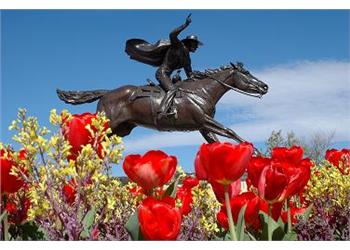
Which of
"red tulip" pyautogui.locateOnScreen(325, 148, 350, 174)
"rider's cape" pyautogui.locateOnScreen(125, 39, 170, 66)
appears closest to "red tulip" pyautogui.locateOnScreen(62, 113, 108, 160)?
"red tulip" pyautogui.locateOnScreen(325, 148, 350, 174)

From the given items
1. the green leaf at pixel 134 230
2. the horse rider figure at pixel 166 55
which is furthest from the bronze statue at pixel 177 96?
the green leaf at pixel 134 230

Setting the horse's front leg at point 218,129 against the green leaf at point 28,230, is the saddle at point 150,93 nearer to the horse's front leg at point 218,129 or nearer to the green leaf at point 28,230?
the horse's front leg at point 218,129

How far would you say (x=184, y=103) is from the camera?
929 centimetres

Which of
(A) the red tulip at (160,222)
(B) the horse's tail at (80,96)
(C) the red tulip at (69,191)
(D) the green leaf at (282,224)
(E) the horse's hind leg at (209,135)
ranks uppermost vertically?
(B) the horse's tail at (80,96)

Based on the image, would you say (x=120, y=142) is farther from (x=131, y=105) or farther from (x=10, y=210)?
(x=131, y=105)

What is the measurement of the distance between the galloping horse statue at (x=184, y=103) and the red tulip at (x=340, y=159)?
6.76 meters

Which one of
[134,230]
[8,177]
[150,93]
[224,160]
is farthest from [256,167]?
[150,93]

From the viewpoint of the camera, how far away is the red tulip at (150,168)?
3.77 feet

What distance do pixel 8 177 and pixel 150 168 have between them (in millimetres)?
314

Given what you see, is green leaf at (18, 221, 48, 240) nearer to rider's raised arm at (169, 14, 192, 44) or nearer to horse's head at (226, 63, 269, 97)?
rider's raised arm at (169, 14, 192, 44)

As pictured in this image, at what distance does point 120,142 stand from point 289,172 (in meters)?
0.40

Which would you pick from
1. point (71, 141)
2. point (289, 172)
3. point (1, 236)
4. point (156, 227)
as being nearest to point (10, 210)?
point (1, 236)

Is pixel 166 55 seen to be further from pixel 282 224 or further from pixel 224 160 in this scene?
pixel 224 160

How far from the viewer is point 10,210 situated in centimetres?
139
